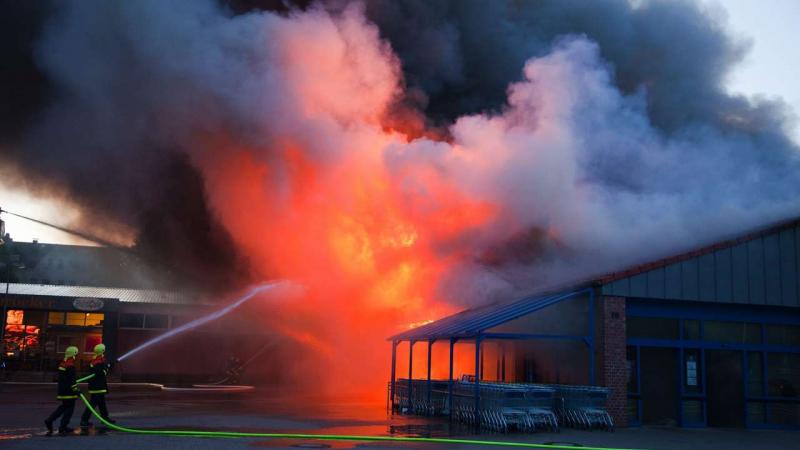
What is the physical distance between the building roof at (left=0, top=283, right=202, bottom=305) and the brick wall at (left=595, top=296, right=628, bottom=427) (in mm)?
26872

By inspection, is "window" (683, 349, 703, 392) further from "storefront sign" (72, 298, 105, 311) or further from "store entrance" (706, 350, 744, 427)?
"storefront sign" (72, 298, 105, 311)

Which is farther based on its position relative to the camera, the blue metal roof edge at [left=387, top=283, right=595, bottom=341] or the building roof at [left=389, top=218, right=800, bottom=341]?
the building roof at [left=389, top=218, right=800, bottom=341]

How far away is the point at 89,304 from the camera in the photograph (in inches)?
1494

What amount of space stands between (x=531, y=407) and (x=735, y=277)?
6785 mm

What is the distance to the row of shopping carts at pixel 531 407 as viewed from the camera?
595 inches

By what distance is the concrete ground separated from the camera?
12.6 metres

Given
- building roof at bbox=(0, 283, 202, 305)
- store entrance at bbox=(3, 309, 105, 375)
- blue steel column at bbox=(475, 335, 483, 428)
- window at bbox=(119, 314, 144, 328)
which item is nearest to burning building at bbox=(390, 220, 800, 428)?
blue steel column at bbox=(475, 335, 483, 428)

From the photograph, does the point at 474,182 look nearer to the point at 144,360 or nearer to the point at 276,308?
the point at 276,308

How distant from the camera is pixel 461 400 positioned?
55.9 ft

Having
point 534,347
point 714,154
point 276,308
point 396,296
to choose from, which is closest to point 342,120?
point 396,296

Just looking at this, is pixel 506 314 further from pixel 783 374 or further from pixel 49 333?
pixel 49 333

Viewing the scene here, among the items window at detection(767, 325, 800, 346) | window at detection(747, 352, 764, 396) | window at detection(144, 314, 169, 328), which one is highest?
window at detection(144, 314, 169, 328)

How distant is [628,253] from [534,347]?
3618 millimetres

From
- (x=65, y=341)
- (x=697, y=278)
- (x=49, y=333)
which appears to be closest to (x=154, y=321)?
(x=65, y=341)
